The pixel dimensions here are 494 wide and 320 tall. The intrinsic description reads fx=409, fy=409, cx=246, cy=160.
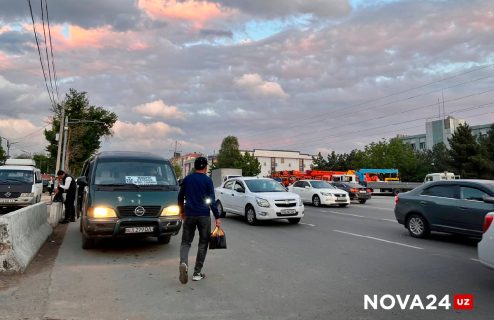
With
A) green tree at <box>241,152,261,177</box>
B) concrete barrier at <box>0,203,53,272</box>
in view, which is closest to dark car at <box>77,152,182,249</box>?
concrete barrier at <box>0,203,53,272</box>

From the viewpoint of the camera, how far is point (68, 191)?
13.7 m

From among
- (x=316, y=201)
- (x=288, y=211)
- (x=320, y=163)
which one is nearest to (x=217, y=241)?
(x=288, y=211)

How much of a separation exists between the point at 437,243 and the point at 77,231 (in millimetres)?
9806

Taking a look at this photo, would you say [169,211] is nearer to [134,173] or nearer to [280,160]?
[134,173]

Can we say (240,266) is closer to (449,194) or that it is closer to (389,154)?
(449,194)

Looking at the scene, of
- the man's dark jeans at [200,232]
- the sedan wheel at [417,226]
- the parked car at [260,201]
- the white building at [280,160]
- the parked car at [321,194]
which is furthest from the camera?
the white building at [280,160]

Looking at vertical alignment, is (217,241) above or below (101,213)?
below

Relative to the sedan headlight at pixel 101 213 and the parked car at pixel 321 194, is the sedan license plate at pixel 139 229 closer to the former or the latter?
the sedan headlight at pixel 101 213

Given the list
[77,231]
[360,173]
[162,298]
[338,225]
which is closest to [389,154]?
[360,173]

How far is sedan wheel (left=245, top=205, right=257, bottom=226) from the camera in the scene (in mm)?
13589

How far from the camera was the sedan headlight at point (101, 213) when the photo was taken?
26.4 ft

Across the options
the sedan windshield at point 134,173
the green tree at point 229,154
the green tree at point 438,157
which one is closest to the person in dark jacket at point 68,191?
the sedan windshield at point 134,173

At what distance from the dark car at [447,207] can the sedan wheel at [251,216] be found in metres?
4.54

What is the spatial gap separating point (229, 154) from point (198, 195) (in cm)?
9585
